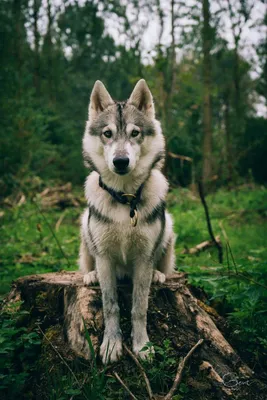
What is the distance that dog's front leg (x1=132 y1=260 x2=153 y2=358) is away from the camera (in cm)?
300

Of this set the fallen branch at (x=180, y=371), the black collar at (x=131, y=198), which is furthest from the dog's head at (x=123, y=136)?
the fallen branch at (x=180, y=371)

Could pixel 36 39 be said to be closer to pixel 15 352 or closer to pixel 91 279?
pixel 91 279

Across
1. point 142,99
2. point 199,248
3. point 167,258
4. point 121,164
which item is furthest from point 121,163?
point 199,248

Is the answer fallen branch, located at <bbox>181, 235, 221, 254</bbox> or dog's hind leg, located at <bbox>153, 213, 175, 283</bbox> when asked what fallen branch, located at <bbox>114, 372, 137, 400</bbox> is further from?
fallen branch, located at <bbox>181, 235, 221, 254</bbox>

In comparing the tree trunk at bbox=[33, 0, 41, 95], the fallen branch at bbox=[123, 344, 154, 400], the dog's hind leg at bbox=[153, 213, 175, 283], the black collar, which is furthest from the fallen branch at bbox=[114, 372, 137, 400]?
the tree trunk at bbox=[33, 0, 41, 95]

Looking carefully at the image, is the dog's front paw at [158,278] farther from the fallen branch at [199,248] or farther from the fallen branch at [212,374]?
the fallen branch at [199,248]

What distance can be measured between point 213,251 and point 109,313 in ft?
12.7

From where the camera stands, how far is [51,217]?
975 cm

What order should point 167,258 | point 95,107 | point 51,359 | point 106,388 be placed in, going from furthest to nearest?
point 167,258 < point 95,107 < point 51,359 < point 106,388

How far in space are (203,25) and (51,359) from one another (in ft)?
41.3

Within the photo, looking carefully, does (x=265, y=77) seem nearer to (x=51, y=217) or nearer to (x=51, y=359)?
(x=51, y=217)

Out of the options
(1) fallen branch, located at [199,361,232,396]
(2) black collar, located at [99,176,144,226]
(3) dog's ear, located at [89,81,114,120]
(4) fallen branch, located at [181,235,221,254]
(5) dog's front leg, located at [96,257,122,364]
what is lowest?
(4) fallen branch, located at [181,235,221,254]

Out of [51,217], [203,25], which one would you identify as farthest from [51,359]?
[203,25]

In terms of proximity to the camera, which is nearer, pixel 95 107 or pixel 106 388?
pixel 106 388
